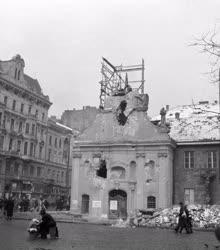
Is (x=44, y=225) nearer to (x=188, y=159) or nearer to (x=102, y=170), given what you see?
(x=102, y=170)

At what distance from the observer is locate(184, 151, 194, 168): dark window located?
140 feet

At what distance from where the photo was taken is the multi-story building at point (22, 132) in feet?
205

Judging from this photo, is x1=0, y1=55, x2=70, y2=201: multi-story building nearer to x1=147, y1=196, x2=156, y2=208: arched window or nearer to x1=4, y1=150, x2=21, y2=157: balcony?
x1=4, y1=150, x2=21, y2=157: balcony

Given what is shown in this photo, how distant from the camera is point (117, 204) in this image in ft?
139

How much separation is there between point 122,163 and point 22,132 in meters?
29.1

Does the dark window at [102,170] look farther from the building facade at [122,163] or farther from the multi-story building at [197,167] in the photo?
the multi-story building at [197,167]

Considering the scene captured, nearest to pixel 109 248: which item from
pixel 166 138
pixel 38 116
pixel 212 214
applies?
pixel 212 214

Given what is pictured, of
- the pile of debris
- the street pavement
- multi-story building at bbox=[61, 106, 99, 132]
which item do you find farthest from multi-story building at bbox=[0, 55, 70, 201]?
the street pavement

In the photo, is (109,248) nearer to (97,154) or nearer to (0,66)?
(97,154)

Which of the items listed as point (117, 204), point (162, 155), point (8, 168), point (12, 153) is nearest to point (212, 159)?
point (162, 155)

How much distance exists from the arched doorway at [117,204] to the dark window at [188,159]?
7109 millimetres

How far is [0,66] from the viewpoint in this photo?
2518 inches

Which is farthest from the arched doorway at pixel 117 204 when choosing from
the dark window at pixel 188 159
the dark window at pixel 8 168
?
the dark window at pixel 8 168

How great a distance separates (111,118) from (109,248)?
31.0 m
